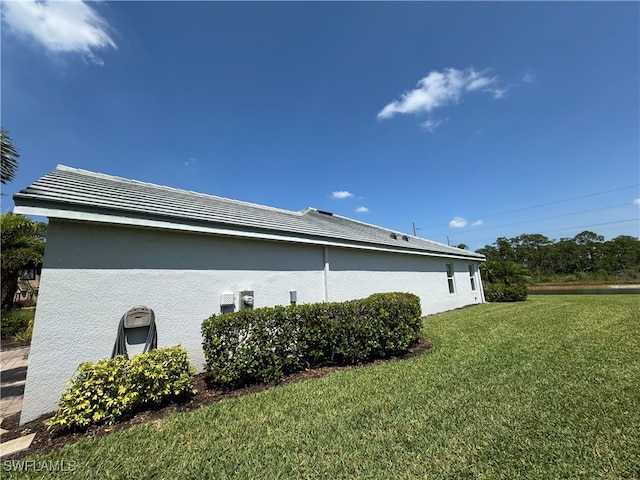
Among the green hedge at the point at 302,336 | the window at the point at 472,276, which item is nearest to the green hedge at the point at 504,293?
the window at the point at 472,276

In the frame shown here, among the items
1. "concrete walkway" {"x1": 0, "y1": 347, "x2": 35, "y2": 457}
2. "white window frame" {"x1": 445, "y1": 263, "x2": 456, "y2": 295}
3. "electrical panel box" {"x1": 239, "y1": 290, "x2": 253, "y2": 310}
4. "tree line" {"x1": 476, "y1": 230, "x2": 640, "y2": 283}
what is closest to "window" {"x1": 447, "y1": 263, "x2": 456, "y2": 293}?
"white window frame" {"x1": 445, "y1": 263, "x2": 456, "y2": 295}

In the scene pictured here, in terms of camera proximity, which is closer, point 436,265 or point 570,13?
point 570,13

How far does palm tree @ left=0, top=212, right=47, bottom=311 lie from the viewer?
950 centimetres

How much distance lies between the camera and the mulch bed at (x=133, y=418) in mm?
3139

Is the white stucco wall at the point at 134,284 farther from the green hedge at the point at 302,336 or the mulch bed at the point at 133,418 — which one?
the green hedge at the point at 302,336

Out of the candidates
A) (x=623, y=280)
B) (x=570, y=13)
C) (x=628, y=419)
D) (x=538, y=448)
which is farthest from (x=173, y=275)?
(x=623, y=280)

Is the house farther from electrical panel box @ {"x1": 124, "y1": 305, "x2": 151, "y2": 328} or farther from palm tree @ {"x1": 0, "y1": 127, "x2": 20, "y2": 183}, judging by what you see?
palm tree @ {"x1": 0, "y1": 127, "x2": 20, "y2": 183}

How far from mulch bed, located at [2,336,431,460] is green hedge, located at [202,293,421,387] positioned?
0.19 m

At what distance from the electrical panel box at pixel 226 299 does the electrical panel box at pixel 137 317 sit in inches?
52.2

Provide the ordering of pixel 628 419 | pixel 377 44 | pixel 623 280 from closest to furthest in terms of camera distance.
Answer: pixel 628 419
pixel 377 44
pixel 623 280

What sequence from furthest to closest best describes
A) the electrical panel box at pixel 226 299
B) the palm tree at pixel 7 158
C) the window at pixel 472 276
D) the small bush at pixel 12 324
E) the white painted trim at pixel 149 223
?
the window at pixel 472 276 < the small bush at pixel 12 324 < the palm tree at pixel 7 158 < the electrical panel box at pixel 226 299 < the white painted trim at pixel 149 223

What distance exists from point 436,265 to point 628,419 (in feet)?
35.4

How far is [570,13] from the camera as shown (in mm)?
7902

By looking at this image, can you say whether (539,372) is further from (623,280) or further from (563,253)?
(563,253)
